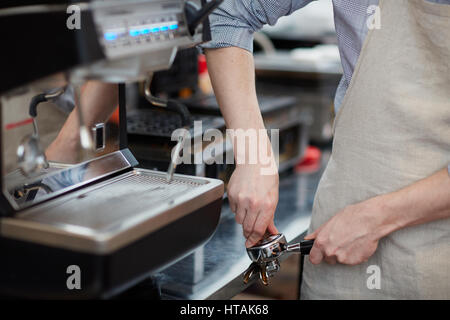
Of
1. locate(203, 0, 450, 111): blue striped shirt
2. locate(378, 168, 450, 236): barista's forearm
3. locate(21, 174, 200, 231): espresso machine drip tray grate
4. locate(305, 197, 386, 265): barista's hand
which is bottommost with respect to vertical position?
locate(305, 197, 386, 265): barista's hand

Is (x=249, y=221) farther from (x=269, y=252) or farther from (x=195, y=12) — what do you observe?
(x=195, y=12)

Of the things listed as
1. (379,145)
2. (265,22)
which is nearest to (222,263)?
(379,145)

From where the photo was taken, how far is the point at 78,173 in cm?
95

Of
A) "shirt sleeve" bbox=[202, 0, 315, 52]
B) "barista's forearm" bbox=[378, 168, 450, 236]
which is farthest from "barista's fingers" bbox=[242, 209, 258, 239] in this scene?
"shirt sleeve" bbox=[202, 0, 315, 52]

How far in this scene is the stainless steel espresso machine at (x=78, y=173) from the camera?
2.32ft

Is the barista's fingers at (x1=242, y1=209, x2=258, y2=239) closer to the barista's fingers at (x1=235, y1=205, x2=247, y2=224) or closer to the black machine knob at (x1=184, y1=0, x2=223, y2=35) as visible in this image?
the barista's fingers at (x1=235, y1=205, x2=247, y2=224)

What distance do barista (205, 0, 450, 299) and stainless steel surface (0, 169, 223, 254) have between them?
0.17 m

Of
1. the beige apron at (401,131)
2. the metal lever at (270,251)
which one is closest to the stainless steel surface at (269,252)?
the metal lever at (270,251)

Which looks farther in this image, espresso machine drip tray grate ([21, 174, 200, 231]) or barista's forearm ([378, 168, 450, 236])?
barista's forearm ([378, 168, 450, 236])

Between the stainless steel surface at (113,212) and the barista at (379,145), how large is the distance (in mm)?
173

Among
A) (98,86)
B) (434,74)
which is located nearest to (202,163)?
(98,86)

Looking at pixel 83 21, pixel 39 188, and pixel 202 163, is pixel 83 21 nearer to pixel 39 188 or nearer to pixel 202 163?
pixel 39 188

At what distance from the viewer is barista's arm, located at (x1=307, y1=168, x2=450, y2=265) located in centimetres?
A: 102

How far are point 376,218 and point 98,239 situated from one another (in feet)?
1.77
